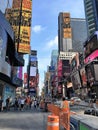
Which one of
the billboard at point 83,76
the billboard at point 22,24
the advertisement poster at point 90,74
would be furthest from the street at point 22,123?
the billboard at point 83,76

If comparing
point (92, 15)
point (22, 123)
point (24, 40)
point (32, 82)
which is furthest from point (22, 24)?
point (32, 82)

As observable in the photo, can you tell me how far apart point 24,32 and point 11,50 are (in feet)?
13.0

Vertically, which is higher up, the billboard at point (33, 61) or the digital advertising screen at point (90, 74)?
the billboard at point (33, 61)

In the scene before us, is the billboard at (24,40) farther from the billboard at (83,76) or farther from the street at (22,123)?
the billboard at (83,76)

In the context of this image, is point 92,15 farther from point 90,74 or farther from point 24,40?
point 24,40

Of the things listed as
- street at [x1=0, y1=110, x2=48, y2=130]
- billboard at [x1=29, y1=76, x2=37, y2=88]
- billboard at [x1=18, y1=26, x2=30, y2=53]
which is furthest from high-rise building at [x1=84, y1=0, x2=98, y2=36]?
street at [x1=0, y1=110, x2=48, y2=130]

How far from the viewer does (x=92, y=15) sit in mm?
144750

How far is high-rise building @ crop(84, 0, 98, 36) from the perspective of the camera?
5546 inches

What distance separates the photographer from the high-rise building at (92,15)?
Answer: 14088 centimetres

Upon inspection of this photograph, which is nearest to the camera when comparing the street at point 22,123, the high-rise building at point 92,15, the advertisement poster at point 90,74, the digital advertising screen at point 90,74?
the street at point 22,123

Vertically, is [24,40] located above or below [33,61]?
below

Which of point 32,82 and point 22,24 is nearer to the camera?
point 22,24

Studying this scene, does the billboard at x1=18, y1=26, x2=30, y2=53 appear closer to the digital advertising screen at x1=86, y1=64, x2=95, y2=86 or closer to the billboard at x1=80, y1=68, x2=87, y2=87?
the digital advertising screen at x1=86, y1=64, x2=95, y2=86

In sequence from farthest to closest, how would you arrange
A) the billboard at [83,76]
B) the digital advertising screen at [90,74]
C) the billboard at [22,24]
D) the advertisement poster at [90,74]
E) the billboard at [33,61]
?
1. the billboard at [33,61]
2. the billboard at [83,76]
3. the advertisement poster at [90,74]
4. the digital advertising screen at [90,74]
5. the billboard at [22,24]
